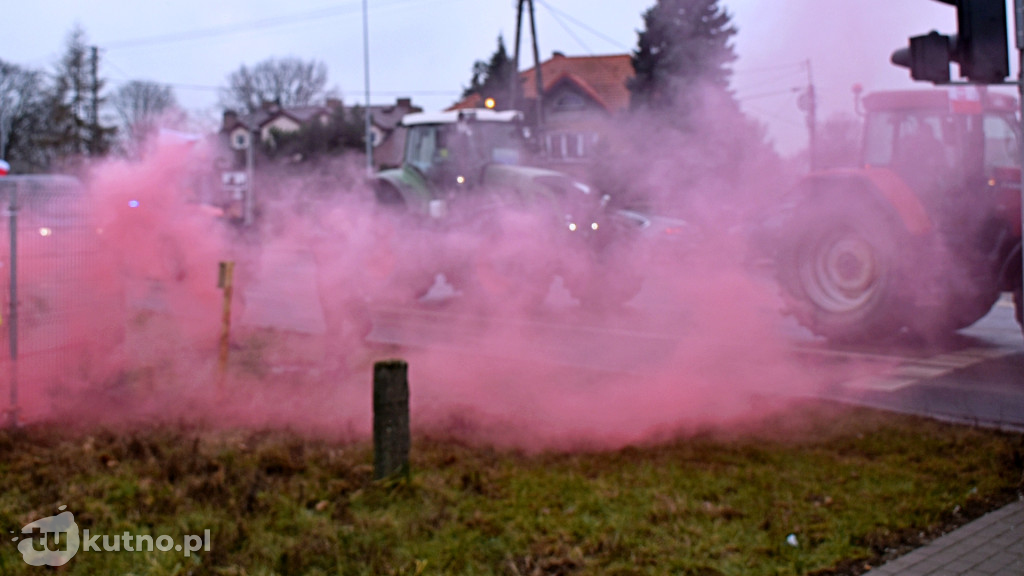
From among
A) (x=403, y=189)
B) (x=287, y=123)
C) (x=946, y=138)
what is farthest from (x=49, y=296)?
(x=287, y=123)

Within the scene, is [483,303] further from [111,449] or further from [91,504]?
[91,504]

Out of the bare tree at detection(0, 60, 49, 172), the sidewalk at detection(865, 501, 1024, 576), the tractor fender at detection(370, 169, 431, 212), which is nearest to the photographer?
the sidewalk at detection(865, 501, 1024, 576)

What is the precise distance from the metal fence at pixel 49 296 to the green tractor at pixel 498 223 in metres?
3.40

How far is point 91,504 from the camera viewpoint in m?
4.34

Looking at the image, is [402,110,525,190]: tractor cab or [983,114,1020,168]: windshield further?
[402,110,525,190]: tractor cab

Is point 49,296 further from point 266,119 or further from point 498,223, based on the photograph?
point 266,119

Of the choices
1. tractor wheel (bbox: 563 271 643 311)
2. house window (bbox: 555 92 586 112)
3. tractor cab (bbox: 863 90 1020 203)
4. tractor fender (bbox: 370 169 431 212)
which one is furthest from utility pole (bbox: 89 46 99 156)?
tractor cab (bbox: 863 90 1020 203)

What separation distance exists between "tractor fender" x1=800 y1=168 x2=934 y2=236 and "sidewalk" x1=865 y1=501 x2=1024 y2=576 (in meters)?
4.28

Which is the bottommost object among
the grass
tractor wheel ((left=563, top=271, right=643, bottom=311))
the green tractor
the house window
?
the grass

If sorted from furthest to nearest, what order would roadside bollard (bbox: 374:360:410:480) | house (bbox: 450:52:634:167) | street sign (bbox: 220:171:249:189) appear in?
street sign (bbox: 220:171:249:189) → house (bbox: 450:52:634:167) → roadside bollard (bbox: 374:360:410:480)

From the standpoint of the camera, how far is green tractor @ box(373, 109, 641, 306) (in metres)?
9.87

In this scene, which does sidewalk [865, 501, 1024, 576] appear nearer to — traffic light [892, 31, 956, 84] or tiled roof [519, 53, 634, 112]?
traffic light [892, 31, 956, 84]

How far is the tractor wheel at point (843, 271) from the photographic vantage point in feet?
27.1

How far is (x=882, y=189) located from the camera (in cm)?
814
